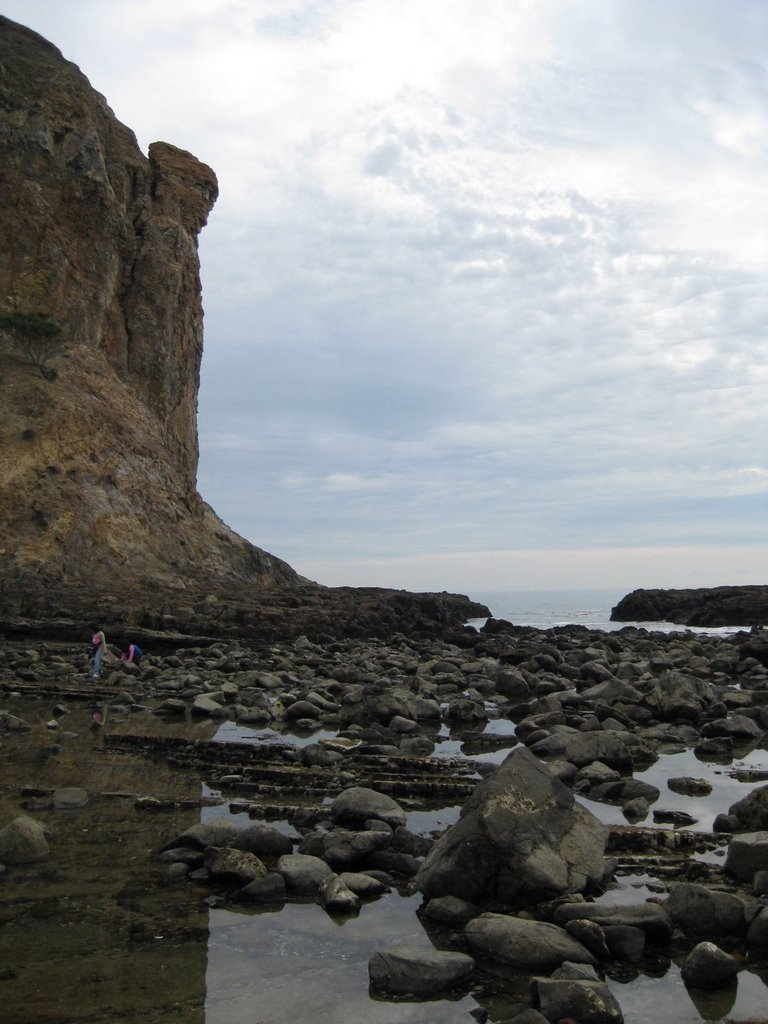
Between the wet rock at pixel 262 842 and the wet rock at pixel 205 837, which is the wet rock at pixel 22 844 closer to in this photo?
the wet rock at pixel 205 837

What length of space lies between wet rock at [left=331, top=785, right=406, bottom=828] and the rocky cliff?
17.4 m

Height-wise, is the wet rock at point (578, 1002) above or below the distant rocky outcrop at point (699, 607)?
below

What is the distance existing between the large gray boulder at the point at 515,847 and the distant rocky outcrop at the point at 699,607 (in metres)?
38.9

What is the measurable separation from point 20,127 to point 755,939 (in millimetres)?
41429

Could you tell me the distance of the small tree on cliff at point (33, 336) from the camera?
33250mm

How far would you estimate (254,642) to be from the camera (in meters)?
22.2

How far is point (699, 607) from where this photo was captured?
48.4 meters

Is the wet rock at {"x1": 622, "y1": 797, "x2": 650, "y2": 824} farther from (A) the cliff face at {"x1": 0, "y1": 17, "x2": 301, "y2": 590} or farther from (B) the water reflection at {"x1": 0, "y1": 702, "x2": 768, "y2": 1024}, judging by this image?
(A) the cliff face at {"x1": 0, "y1": 17, "x2": 301, "y2": 590}

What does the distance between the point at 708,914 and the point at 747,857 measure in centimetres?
89

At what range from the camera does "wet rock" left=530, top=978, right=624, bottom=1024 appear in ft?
10.6

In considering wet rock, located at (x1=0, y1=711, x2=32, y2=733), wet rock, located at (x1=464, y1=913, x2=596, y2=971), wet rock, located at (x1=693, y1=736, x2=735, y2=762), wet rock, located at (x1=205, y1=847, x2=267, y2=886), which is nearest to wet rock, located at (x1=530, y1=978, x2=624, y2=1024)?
wet rock, located at (x1=464, y1=913, x2=596, y2=971)

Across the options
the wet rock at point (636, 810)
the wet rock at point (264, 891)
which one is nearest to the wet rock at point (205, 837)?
the wet rock at point (264, 891)

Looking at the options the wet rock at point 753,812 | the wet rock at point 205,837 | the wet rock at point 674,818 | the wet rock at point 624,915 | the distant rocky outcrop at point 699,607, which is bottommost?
the wet rock at point 205,837

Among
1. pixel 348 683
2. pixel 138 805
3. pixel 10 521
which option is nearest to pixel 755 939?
pixel 138 805
